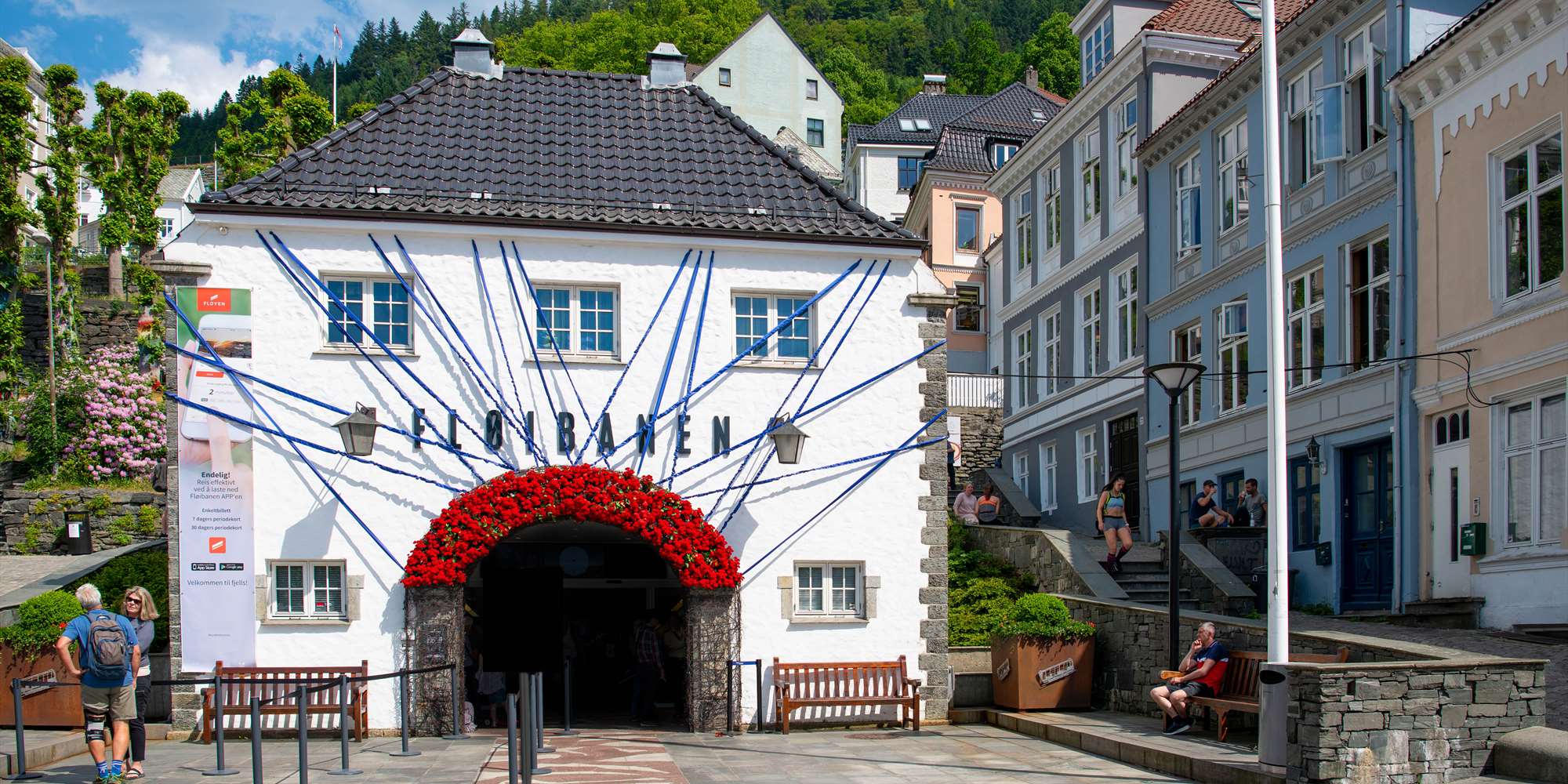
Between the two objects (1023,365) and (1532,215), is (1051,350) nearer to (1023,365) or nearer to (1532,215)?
(1023,365)

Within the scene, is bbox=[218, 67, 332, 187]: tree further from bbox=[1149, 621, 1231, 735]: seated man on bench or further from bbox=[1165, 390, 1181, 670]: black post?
bbox=[1149, 621, 1231, 735]: seated man on bench

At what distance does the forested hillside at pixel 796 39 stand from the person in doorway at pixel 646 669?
36.0 m

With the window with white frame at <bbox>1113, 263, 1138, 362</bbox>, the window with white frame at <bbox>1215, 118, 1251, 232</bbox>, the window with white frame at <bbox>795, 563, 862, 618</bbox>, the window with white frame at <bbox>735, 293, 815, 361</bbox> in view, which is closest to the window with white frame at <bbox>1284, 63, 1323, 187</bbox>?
the window with white frame at <bbox>1215, 118, 1251, 232</bbox>

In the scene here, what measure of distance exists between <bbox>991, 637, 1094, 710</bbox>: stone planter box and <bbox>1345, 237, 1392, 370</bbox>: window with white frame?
703 cm

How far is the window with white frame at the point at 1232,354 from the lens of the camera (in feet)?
87.1

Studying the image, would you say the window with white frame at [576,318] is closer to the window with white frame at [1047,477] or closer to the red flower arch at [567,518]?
the red flower arch at [567,518]

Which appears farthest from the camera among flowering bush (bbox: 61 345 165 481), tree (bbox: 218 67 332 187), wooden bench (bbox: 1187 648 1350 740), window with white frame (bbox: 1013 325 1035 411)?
tree (bbox: 218 67 332 187)

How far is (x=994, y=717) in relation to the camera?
18.8m

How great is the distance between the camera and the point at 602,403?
1855 centimetres

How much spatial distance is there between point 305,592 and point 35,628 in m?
2.89

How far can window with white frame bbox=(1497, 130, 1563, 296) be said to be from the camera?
17.9 m

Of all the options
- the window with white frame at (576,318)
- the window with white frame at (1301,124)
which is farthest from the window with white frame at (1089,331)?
the window with white frame at (576,318)

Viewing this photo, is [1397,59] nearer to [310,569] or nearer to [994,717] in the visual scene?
[994,717]

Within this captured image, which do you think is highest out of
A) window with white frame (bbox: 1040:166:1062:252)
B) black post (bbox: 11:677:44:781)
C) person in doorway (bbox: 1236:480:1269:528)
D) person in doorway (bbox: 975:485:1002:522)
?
window with white frame (bbox: 1040:166:1062:252)
